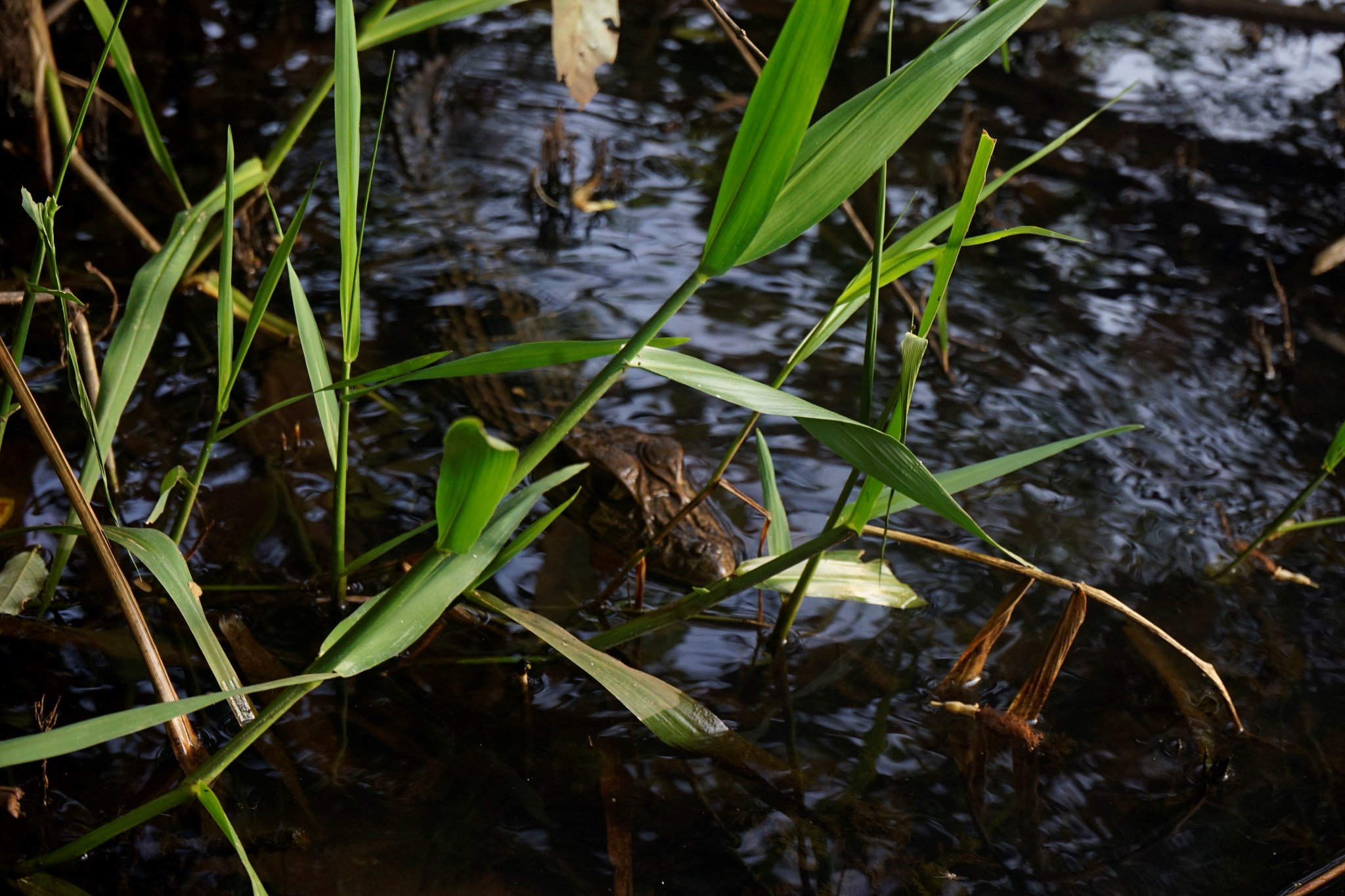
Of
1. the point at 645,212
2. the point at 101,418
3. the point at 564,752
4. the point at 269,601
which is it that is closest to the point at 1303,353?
the point at 645,212

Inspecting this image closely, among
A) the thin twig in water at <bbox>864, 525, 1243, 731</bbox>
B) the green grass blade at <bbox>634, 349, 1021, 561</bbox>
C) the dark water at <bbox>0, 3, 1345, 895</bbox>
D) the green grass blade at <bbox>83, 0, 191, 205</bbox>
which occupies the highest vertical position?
the green grass blade at <bbox>83, 0, 191, 205</bbox>

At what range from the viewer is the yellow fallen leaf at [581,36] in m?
1.49

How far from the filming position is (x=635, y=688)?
149 cm

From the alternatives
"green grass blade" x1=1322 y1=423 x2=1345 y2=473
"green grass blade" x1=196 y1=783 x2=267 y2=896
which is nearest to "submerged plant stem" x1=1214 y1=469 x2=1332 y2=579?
"green grass blade" x1=1322 y1=423 x2=1345 y2=473

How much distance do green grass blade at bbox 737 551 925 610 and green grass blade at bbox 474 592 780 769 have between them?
0.91 ft

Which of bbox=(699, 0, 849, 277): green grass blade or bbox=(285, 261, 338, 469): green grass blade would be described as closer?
bbox=(699, 0, 849, 277): green grass blade

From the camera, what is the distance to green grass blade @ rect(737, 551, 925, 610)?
5.75 ft

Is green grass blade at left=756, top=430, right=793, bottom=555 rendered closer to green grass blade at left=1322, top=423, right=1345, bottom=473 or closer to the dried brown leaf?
the dried brown leaf

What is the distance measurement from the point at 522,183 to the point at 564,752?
322cm

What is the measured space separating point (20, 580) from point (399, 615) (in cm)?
99

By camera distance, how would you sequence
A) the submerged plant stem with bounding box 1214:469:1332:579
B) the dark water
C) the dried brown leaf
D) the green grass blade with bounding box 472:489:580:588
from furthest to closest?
1. the submerged plant stem with bounding box 1214:469:1332:579
2. the dark water
3. the dried brown leaf
4. the green grass blade with bounding box 472:489:580:588

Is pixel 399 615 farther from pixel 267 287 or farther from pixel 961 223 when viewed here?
pixel 961 223

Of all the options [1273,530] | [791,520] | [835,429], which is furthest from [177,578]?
[1273,530]

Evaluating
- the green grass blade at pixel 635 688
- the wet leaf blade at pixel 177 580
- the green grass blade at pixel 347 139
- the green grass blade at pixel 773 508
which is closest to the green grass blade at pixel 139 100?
the green grass blade at pixel 347 139
